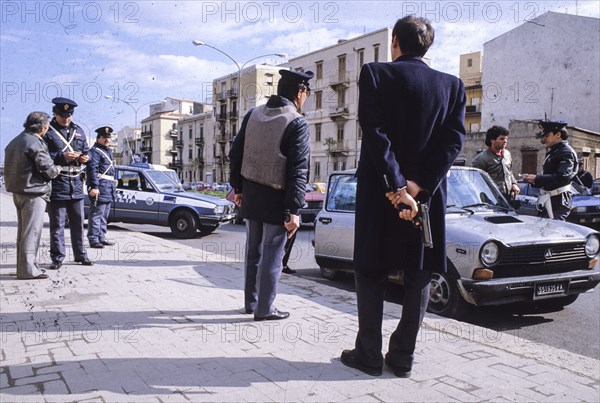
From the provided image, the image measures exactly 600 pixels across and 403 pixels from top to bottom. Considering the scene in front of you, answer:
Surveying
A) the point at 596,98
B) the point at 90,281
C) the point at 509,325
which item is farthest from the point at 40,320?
the point at 596,98

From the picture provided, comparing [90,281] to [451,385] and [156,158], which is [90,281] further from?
[156,158]

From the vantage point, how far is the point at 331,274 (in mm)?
7320

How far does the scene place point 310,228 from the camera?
16109 millimetres

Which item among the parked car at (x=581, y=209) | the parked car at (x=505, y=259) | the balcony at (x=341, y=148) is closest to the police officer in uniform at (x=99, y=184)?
the parked car at (x=505, y=259)

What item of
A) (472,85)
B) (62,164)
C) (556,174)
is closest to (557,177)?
(556,174)

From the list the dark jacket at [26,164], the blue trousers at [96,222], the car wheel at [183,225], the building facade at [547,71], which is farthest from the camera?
the building facade at [547,71]

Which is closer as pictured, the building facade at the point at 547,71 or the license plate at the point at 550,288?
the license plate at the point at 550,288

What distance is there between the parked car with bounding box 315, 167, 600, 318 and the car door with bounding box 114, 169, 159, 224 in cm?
845

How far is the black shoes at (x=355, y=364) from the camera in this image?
3.10 m

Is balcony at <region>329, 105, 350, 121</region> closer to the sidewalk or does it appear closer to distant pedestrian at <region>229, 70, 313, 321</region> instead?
the sidewalk

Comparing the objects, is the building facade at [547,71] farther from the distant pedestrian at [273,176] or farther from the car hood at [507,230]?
the distant pedestrian at [273,176]

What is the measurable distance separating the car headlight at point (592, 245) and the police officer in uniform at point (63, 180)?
6055 millimetres

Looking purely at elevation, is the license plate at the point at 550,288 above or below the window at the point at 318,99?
below

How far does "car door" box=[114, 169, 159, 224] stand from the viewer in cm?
1270
